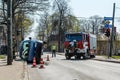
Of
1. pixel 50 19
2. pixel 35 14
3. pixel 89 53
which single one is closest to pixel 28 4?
pixel 35 14

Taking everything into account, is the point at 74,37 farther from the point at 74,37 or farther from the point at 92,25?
the point at 92,25

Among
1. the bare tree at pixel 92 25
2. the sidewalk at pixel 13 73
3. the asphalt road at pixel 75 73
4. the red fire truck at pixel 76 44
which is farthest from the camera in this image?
the bare tree at pixel 92 25

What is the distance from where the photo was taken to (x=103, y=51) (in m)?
85.4

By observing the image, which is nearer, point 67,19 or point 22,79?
point 22,79

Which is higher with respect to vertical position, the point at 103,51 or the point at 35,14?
the point at 35,14

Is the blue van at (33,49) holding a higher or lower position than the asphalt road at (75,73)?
higher

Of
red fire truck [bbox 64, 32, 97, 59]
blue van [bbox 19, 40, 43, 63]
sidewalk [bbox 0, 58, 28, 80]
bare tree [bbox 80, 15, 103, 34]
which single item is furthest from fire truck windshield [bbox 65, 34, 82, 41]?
bare tree [bbox 80, 15, 103, 34]

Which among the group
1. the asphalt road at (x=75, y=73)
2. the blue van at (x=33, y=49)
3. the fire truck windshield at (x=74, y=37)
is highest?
the fire truck windshield at (x=74, y=37)

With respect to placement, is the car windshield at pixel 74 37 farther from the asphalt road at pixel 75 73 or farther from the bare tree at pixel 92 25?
the bare tree at pixel 92 25

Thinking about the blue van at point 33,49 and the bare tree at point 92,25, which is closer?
the blue van at point 33,49

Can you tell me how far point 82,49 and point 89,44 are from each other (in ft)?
7.03

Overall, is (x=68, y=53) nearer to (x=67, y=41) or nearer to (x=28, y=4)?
(x=67, y=41)

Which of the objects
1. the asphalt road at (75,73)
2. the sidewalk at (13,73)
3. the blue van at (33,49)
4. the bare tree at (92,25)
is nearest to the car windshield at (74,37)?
the blue van at (33,49)

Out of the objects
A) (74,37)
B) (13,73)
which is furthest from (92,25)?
(13,73)
